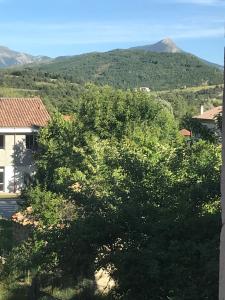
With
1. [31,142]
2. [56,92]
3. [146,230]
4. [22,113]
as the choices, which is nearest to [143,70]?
[56,92]

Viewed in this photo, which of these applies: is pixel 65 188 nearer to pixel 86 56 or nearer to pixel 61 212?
pixel 61 212

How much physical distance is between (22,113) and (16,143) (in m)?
2.27

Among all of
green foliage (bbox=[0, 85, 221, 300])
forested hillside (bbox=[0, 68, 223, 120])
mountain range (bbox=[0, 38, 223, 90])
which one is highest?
mountain range (bbox=[0, 38, 223, 90])

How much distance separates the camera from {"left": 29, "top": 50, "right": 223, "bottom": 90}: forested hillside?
122 meters

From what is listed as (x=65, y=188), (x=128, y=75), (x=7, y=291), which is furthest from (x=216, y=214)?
(x=128, y=75)

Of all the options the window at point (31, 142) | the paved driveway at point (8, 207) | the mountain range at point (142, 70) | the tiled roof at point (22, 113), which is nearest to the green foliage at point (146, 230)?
the paved driveway at point (8, 207)

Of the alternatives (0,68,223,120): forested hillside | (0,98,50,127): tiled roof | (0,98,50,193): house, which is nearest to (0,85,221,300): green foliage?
(0,98,50,193): house

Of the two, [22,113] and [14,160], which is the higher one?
[22,113]

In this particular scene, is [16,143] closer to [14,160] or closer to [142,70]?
[14,160]

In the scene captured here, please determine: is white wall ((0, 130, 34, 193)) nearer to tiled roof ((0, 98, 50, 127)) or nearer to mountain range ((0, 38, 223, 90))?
tiled roof ((0, 98, 50, 127))

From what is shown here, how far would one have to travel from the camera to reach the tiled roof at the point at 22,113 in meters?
37.1

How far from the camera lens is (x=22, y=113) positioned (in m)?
38.2

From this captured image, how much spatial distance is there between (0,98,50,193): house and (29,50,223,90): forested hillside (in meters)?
78.4

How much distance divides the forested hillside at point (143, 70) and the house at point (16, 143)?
78373 millimetres
